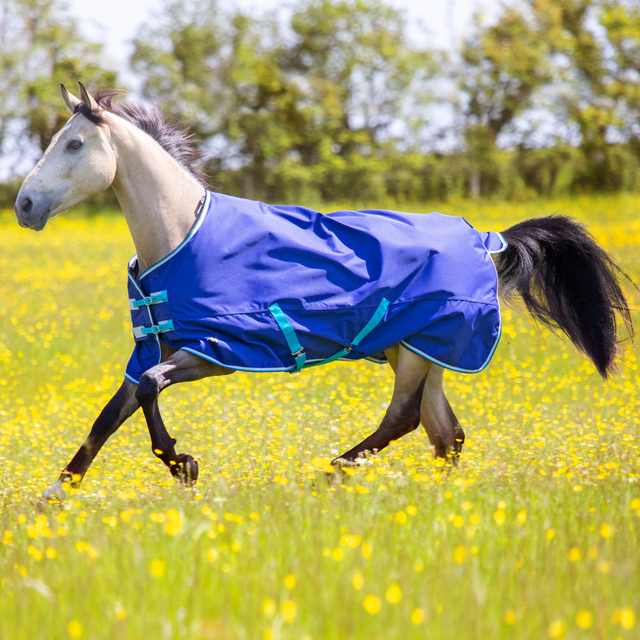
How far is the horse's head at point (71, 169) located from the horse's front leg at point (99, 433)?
968 mm

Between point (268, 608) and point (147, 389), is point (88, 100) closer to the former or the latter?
point (147, 389)

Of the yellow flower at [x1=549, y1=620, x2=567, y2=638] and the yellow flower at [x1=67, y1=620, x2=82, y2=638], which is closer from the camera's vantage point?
the yellow flower at [x1=549, y1=620, x2=567, y2=638]

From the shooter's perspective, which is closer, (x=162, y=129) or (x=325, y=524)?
(x=325, y=524)

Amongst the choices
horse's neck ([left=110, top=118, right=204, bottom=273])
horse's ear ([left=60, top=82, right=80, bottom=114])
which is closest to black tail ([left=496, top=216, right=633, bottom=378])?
horse's neck ([left=110, top=118, right=204, bottom=273])

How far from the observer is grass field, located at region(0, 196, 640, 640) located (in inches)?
92.6

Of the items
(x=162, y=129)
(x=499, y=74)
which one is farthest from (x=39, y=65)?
(x=162, y=129)

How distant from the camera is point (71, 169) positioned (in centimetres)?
396

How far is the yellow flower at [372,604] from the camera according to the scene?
217 cm

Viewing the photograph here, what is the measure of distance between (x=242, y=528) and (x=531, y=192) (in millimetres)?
26494

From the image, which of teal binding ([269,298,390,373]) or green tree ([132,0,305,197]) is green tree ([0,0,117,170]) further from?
teal binding ([269,298,390,373])

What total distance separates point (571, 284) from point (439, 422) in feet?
3.94

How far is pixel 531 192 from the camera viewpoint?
27.9m

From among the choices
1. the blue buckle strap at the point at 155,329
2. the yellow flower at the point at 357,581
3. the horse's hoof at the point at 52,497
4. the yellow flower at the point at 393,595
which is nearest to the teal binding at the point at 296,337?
the blue buckle strap at the point at 155,329

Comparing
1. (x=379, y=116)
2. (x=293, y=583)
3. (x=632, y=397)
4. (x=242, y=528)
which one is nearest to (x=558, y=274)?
(x=632, y=397)
